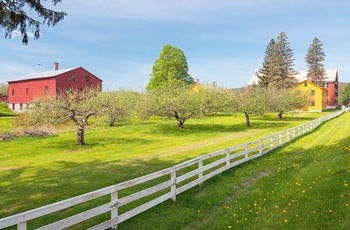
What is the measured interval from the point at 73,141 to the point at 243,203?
1806cm

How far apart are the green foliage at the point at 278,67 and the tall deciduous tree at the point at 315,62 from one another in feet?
28.7

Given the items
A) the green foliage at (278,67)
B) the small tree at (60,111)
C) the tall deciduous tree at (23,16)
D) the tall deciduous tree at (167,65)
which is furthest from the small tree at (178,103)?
the green foliage at (278,67)

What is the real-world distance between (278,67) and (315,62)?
15568 mm

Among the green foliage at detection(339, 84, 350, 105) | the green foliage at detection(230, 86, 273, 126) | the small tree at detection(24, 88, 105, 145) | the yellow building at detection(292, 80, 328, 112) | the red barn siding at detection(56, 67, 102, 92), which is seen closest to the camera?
the small tree at detection(24, 88, 105, 145)

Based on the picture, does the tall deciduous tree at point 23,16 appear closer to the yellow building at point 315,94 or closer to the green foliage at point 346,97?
the yellow building at point 315,94

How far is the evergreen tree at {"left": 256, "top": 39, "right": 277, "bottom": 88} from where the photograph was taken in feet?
228

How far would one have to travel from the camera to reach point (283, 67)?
229 feet

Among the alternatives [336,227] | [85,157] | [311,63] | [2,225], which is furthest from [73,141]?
[311,63]

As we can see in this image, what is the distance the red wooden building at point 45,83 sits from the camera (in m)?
47.5

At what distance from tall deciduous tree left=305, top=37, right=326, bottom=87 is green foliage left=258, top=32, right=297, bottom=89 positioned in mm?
8736

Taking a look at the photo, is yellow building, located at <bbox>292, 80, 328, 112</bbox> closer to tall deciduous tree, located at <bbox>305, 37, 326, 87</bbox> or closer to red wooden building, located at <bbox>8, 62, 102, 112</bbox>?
tall deciduous tree, located at <bbox>305, 37, 326, 87</bbox>

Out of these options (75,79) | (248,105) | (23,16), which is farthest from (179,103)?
(75,79)

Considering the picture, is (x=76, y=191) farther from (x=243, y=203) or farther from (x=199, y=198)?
(x=243, y=203)

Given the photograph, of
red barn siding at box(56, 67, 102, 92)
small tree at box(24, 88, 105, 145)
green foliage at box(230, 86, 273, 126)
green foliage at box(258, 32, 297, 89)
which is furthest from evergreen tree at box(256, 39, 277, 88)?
small tree at box(24, 88, 105, 145)
